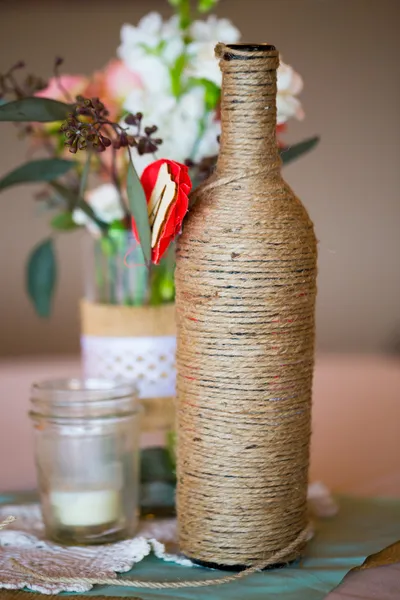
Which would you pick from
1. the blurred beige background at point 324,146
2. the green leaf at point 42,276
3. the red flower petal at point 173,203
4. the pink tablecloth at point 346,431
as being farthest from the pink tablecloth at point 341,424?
the blurred beige background at point 324,146

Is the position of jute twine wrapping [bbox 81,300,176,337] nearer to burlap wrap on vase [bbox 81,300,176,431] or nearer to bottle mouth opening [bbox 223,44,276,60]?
burlap wrap on vase [bbox 81,300,176,431]

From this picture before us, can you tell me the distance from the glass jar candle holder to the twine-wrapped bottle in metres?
0.09

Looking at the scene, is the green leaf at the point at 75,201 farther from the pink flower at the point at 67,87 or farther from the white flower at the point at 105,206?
the pink flower at the point at 67,87

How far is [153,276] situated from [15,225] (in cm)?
253

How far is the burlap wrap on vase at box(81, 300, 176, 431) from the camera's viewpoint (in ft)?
3.16

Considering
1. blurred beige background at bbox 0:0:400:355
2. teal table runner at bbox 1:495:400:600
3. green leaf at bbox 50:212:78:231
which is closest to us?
teal table runner at bbox 1:495:400:600

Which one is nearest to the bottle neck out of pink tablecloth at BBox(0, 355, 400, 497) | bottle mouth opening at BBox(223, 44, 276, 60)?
bottle mouth opening at BBox(223, 44, 276, 60)

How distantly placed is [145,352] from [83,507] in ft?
0.68

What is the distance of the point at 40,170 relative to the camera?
91cm

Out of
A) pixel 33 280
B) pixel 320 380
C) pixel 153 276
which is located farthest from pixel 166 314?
pixel 320 380

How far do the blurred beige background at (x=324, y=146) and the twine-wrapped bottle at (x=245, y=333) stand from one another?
256cm

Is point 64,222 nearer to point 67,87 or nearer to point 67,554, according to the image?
point 67,87

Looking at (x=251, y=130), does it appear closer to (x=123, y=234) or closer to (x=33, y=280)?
(x=123, y=234)

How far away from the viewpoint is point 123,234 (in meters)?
0.97
